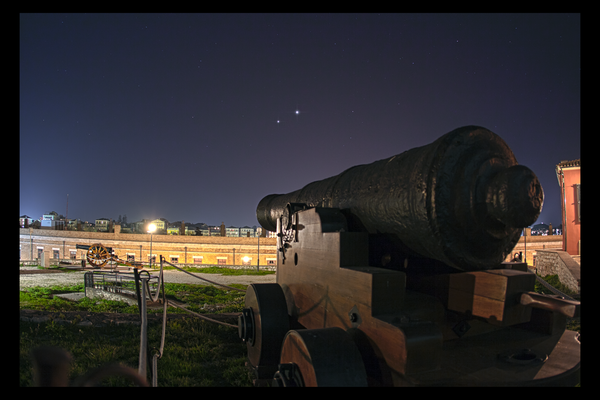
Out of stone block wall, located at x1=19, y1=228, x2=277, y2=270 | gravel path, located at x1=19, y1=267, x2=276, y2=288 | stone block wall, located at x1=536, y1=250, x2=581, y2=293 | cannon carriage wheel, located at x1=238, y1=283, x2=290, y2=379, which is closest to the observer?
cannon carriage wheel, located at x1=238, y1=283, x2=290, y2=379

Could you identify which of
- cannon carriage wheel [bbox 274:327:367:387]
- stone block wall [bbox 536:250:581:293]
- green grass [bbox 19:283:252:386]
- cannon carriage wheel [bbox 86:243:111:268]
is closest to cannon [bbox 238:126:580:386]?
cannon carriage wheel [bbox 274:327:367:387]

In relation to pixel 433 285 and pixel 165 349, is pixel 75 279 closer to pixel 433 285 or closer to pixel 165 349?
pixel 165 349

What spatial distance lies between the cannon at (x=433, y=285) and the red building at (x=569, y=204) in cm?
1654

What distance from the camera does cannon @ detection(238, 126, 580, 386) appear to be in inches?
74.4

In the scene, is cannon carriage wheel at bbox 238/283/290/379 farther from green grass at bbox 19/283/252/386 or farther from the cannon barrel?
the cannon barrel

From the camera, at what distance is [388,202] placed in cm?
236

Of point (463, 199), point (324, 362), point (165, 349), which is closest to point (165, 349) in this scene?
point (165, 349)

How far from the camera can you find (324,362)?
6.29 ft

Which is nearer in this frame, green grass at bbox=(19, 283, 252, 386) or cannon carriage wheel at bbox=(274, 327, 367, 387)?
cannon carriage wheel at bbox=(274, 327, 367, 387)

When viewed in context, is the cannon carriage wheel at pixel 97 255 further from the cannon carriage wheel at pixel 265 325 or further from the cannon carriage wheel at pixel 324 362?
the cannon carriage wheel at pixel 324 362

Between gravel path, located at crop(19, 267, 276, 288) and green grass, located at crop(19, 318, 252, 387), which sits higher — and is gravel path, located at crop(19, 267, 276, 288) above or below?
below

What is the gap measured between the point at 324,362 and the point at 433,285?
3.60ft

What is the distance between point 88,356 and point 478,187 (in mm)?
4691
